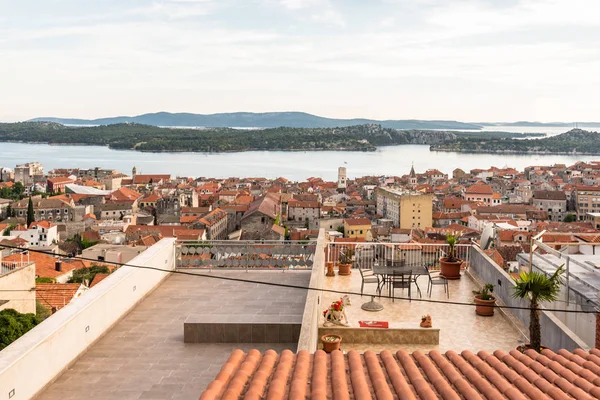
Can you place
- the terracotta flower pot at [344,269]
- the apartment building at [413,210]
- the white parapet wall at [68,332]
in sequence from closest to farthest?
1. the white parapet wall at [68,332]
2. the terracotta flower pot at [344,269]
3. the apartment building at [413,210]

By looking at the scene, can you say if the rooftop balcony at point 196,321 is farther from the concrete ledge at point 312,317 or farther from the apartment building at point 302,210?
the apartment building at point 302,210

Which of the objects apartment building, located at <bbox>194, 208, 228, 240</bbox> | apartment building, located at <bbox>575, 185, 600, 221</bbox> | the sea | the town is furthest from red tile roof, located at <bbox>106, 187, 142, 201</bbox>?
apartment building, located at <bbox>575, 185, 600, 221</bbox>

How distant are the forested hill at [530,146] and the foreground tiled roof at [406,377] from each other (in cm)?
17513

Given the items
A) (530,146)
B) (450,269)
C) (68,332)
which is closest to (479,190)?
(450,269)

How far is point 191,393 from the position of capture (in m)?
3.84

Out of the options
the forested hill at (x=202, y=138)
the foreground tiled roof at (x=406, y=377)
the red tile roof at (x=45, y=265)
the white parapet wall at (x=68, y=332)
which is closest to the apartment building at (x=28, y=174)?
the red tile roof at (x=45, y=265)

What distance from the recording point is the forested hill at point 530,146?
550 ft

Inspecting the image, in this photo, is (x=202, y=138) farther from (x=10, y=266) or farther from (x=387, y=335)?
(x=387, y=335)

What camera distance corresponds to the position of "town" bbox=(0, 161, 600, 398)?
17.1 feet

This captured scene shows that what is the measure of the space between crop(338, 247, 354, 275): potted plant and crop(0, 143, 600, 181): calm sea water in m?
90.9

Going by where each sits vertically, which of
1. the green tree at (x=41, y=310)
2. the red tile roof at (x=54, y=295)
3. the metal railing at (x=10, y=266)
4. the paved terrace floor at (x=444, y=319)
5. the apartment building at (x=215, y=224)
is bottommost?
the apartment building at (x=215, y=224)

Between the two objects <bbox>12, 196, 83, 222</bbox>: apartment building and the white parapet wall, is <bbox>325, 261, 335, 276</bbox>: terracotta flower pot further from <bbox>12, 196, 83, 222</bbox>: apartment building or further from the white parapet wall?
<bbox>12, 196, 83, 222</bbox>: apartment building

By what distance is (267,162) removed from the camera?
129750 mm

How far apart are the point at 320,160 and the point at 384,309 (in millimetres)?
133689
